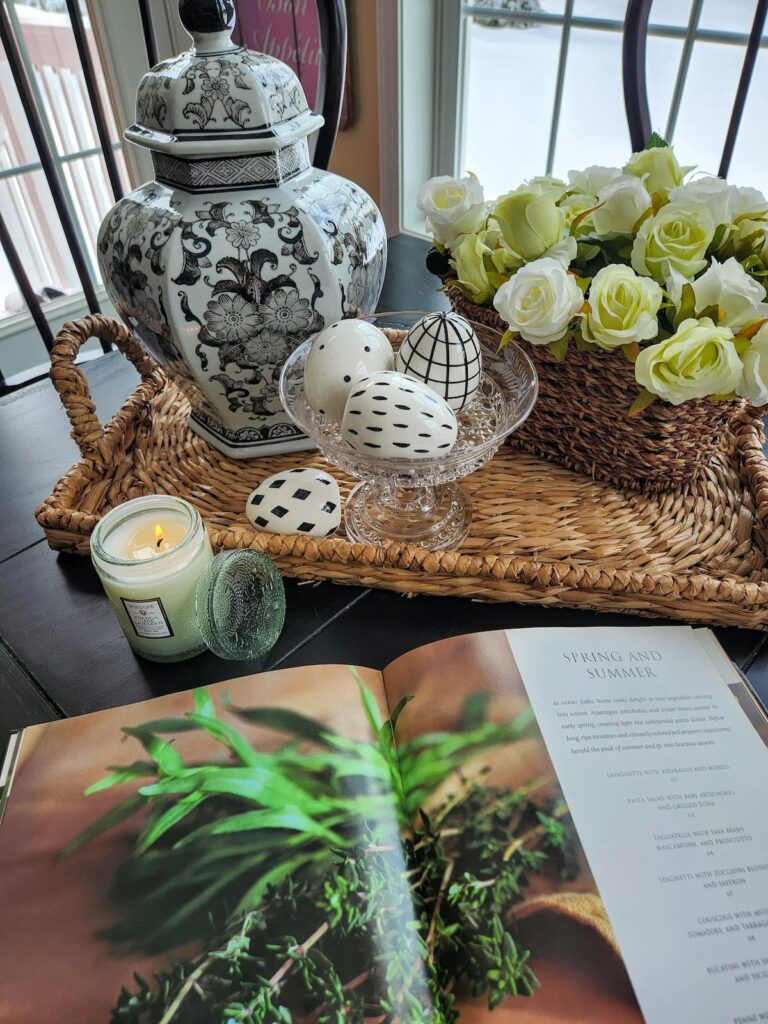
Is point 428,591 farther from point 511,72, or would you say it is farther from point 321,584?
point 511,72

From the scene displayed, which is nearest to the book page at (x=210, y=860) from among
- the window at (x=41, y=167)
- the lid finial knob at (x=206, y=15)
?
the lid finial knob at (x=206, y=15)

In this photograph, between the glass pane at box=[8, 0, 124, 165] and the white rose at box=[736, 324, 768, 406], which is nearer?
the white rose at box=[736, 324, 768, 406]

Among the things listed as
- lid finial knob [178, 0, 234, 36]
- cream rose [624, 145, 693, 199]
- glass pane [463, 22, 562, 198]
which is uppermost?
lid finial knob [178, 0, 234, 36]

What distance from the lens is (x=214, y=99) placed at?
532 millimetres

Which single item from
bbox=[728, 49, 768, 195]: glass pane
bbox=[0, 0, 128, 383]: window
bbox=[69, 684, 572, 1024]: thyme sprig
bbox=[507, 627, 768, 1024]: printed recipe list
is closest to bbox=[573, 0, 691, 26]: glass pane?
bbox=[728, 49, 768, 195]: glass pane

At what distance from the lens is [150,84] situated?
554mm

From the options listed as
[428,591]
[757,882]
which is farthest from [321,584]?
[757,882]

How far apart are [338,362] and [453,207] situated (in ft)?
0.59

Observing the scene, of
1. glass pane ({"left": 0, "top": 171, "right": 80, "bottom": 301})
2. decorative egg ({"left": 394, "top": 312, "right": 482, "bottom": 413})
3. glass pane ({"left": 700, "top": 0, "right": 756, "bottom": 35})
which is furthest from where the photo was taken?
glass pane ({"left": 0, "top": 171, "right": 80, "bottom": 301})

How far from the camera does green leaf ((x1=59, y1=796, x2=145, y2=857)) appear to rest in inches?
14.8

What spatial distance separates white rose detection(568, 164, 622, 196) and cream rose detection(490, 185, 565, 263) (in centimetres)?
5

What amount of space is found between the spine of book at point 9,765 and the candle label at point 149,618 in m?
0.09

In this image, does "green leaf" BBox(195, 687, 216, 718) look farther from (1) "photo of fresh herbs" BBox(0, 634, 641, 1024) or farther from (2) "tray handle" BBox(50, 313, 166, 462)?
(2) "tray handle" BBox(50, 313, 166, 462)

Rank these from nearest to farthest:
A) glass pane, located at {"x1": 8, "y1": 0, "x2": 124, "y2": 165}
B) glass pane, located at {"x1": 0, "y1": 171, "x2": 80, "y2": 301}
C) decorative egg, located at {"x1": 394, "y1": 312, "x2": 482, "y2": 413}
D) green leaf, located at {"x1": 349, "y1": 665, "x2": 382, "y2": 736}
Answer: green leaf, located at {"x1": 349, "y1": 665, "x2": 382, "y2": 736} < decorative egg, located at {"x1": 394, "y1": 312, "x2": 482, "y2": 413} < glass pane, located at {"x1": 8, "y1": 0, "x2": 124, "y2": 165} < glass pane, located at {"x1": 0, "y1": 171, "x2": 80, "y2": 301}
